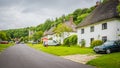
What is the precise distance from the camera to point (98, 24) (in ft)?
133

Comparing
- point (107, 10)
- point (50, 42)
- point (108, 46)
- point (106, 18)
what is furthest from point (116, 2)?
point (50, 42)

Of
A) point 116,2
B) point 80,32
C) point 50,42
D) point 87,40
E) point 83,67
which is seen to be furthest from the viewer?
point 50,42

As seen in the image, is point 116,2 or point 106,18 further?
point 116,2

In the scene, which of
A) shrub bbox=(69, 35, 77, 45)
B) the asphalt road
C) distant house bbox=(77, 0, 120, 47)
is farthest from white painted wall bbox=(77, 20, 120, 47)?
the asphalt road

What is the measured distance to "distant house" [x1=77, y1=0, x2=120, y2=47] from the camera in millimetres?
35781

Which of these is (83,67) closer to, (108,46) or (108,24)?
(108,46)

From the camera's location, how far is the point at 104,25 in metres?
38.7

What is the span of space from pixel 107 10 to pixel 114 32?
→ 5.48m

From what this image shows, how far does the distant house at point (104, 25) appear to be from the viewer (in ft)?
117

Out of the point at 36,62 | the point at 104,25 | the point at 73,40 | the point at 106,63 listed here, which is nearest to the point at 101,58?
the point at 106,63

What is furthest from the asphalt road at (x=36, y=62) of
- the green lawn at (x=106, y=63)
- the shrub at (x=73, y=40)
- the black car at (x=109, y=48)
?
the shrub at (x=73, y=40)

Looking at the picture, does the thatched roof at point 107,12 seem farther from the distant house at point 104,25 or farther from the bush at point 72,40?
the bush at point 72,40

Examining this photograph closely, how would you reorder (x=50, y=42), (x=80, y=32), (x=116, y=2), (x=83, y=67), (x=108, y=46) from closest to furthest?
(x=83, y=67)
(x=108, y=46)
(x=116, y=2)
(x=80, y=32)
(x=50, y=42)

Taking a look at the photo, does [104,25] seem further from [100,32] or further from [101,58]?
[101,58]
